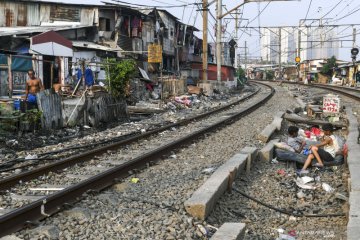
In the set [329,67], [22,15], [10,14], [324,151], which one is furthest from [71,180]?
[329,67]

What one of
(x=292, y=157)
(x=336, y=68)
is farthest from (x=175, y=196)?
(x=336, y=68)

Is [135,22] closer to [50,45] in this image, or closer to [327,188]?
[50,45]

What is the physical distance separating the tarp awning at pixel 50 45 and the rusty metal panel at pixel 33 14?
14.3m

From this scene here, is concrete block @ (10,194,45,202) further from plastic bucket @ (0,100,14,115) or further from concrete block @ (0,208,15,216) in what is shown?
plastic bucket @ (0,100,14,115)

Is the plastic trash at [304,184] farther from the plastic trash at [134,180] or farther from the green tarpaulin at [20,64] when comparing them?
the green tarpaulin at [20,64]

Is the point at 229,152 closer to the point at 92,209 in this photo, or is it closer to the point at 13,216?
the point at 92,209

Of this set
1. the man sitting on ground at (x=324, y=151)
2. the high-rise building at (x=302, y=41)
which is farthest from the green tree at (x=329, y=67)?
the man sitting on ground at (x=324, y=151)

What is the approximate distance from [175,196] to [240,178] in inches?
76.1

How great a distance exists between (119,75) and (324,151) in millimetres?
11115

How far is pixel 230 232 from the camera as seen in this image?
15.6ft

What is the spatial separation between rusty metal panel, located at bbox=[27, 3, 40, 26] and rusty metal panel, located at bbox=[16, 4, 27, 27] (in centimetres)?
20

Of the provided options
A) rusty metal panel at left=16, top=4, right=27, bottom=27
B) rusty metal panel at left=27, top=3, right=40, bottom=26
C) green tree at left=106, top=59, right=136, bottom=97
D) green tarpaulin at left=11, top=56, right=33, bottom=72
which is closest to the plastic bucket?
green tarpaulin at left=11, top=56, right=33, bottom=72

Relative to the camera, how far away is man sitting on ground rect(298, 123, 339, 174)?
361 inches

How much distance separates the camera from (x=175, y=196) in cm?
650
